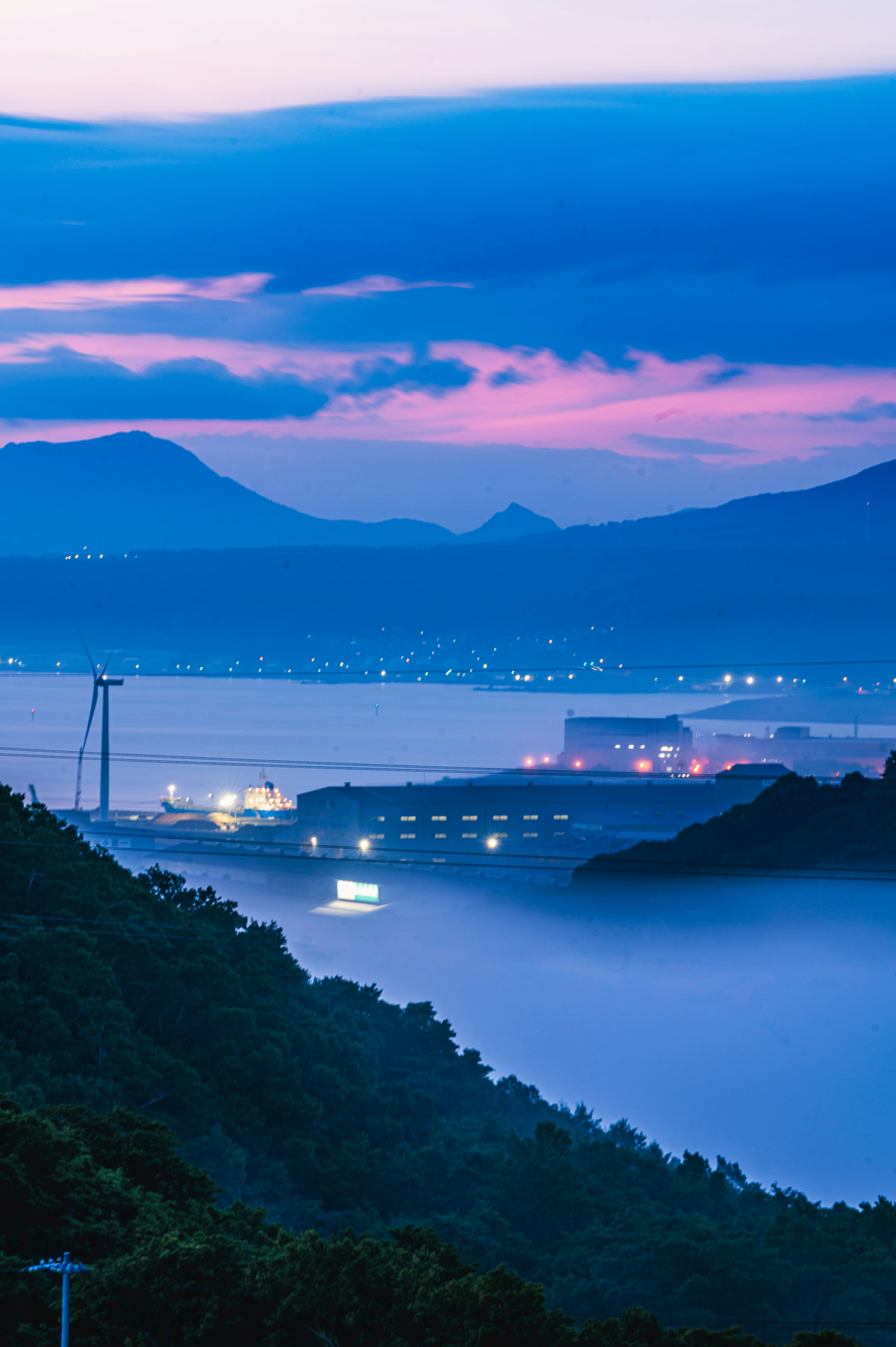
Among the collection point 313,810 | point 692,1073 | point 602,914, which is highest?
point 313,810

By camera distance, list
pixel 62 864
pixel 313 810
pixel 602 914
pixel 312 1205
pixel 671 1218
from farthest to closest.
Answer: pixel 313 810 → pixel 602 914 → pixel 62 864 → pixel 671 1218 → pixel 312 1205

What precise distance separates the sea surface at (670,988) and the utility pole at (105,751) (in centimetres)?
767

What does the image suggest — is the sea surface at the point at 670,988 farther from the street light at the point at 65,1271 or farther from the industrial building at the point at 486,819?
the street light at the point at 65,1271

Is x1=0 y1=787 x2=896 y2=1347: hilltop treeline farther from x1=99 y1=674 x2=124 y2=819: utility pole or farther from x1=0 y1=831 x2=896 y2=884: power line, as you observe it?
x1=99 y1=674 x2=124 y2=819: utility pole

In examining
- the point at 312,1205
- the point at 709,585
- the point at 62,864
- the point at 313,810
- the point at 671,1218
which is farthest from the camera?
the point at 709,585

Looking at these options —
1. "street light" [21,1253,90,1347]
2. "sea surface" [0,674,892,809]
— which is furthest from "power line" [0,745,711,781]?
"street light" [21,1253,90,1347]

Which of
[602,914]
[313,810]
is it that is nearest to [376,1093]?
[602,914]

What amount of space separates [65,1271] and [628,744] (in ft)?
302

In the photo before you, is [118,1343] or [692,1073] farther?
[692,1073]

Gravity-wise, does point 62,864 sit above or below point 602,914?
above

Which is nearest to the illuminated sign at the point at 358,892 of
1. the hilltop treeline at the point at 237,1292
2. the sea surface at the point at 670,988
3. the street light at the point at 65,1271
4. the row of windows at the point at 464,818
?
the sea surface at the point at 670,988

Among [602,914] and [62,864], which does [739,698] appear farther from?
[62,864]

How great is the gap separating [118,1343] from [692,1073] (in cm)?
4262

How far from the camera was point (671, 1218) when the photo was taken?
20.3 m
